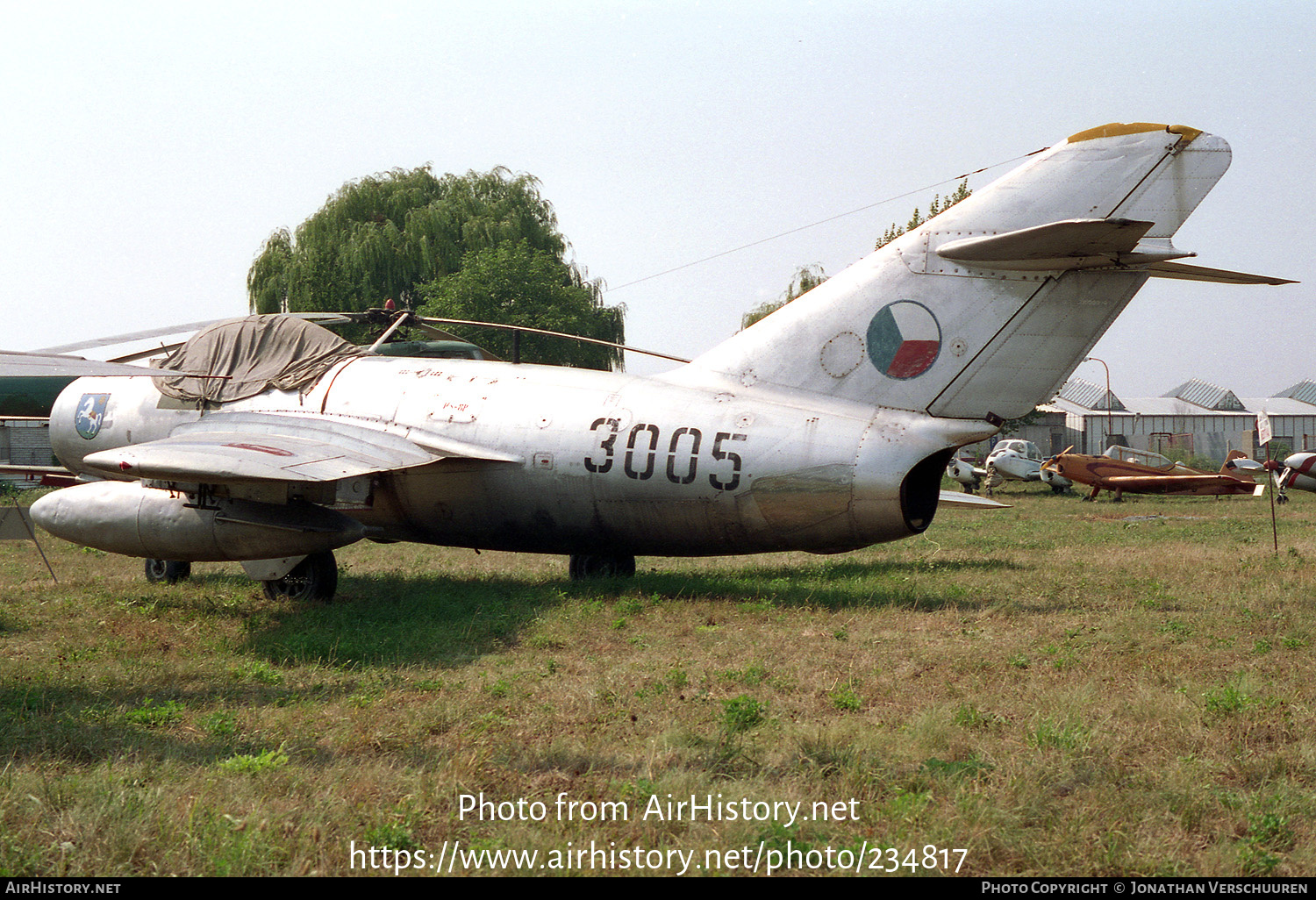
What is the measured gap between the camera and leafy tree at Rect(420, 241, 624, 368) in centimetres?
3997

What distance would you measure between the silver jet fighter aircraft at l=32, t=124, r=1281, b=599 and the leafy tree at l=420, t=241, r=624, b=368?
89.3ft

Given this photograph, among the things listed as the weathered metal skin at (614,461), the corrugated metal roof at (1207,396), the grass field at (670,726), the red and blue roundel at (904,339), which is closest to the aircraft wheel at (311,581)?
the grass field at (670,726)

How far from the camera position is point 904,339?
10.6 m

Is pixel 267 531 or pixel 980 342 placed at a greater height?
pixel 980 342

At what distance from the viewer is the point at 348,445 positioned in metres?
11.7

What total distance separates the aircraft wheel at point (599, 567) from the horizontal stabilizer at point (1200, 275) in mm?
7154

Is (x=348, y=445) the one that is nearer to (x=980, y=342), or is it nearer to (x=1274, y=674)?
(x=980, y=342)

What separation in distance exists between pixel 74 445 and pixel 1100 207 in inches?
547

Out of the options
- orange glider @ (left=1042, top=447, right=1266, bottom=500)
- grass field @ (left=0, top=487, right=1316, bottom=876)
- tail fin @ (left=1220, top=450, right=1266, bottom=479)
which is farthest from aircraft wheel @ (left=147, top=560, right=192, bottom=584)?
tail fin @ (left=1220, top=450, right=1266, bottom=479)

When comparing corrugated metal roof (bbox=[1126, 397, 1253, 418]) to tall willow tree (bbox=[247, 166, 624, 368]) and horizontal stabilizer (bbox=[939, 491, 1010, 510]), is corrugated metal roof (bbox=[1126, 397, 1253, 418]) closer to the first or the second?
tall willow tree (bbox=[247, 166, 624, 368])

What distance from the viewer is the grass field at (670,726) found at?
430 cm

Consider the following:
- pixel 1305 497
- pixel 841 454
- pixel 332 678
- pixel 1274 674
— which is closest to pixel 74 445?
pixel 332 678

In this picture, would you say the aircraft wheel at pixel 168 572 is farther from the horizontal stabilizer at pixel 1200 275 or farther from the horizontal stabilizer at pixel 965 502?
the horizontal stabilizer at pixel 1200 275
